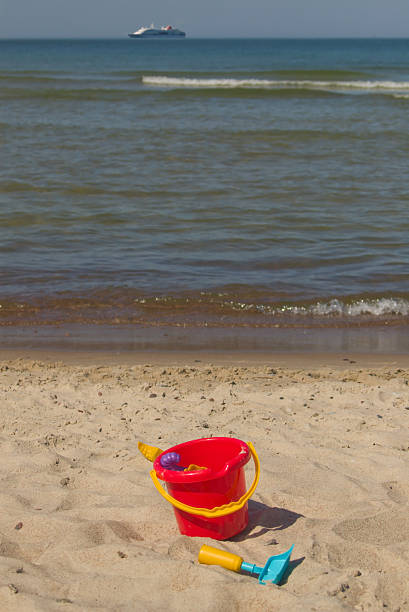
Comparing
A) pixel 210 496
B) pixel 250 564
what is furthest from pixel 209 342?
pixel 250 564

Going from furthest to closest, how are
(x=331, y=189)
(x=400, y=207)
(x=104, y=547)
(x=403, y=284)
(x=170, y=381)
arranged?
(x=331, y=189)
(x=400, y=207)
(x=403, y=284)
(x=170, y=381)
(x=104, y=547)

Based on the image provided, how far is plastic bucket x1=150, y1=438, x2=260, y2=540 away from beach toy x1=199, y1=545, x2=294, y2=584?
0.18 metres

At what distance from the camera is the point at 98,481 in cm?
341

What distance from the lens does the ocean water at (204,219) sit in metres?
6.82

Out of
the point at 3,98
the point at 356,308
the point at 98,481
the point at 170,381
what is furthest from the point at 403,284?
the point at 3,98

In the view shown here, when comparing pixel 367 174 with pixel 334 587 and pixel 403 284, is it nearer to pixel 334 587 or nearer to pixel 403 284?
pixel 403 284

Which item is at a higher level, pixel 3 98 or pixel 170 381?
pixel 3 98

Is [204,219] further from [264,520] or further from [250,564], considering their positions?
[250,564]

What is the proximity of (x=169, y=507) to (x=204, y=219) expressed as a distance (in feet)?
22.0

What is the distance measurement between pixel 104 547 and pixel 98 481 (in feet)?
2.03

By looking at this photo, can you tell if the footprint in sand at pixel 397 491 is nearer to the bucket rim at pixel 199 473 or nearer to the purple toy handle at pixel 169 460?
the bucket rim at pixel 199 473

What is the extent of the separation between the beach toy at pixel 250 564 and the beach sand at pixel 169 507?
2.0 inches

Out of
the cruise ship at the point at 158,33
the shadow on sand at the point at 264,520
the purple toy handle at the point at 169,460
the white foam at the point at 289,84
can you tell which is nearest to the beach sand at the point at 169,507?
the shadow on sand at the point at 264,520

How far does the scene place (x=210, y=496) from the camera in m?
2.97
